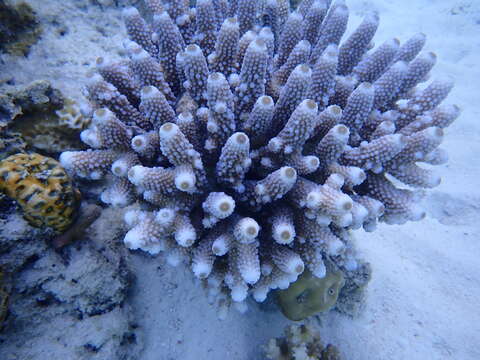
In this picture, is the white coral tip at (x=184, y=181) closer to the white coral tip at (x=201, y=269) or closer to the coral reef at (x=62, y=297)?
the white coral tip at (x=201, y=269)

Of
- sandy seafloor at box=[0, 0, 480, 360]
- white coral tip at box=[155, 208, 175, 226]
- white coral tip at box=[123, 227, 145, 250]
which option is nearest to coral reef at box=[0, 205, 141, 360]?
sandy seafloor at box=[0, 0, 480, 360]

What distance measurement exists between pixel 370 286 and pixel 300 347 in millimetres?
1191

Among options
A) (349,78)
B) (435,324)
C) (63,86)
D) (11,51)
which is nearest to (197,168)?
(349,78)

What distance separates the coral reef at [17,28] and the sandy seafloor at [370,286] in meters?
0.11

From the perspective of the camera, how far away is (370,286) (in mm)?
3148

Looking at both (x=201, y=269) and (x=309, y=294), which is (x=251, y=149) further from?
(x=309, y=294)

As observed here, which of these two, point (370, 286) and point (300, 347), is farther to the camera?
point (370, 286)

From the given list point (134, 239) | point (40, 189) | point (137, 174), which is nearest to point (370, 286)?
point (134, 239)

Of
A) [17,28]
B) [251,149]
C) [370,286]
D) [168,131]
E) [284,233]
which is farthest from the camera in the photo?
[370,286]

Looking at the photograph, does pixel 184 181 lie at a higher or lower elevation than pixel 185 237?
higher

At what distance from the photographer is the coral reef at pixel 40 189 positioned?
1.96 m

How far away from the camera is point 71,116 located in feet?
8.38

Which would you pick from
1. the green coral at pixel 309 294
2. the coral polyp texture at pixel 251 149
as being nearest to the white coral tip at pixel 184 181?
the coral polyp texture at pixel 251 149

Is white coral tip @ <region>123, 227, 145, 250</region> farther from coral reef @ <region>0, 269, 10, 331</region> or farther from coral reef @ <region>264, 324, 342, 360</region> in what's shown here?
coral reef @ <region>264, 324, 342, 360</region>
